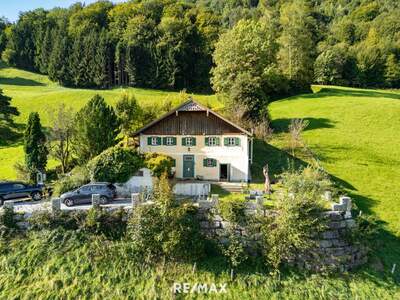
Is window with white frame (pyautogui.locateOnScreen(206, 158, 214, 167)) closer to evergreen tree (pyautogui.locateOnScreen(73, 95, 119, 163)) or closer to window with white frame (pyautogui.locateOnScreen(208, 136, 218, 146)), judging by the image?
window with white frame (pyautogui.locateOnScreen(208, 136, 218, 146))

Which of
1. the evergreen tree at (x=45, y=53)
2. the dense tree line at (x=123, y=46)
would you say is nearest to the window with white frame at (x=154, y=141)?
the dense tree line at (x=123, y=46)

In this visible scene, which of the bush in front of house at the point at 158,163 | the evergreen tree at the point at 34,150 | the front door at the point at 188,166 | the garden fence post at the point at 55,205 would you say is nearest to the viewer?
the garden fence post at the point at 55,205

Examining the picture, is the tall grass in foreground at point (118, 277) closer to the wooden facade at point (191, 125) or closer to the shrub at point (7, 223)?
the shrub at point (7, 223)

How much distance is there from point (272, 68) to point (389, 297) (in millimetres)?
38789

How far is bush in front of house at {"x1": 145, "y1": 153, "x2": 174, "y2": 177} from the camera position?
25731mm

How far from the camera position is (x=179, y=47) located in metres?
77.2

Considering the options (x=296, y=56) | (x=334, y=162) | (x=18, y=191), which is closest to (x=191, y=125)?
(x=18, y=191)

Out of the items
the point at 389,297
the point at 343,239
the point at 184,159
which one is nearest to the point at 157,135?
the point at 184,159

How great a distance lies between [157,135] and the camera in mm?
28812

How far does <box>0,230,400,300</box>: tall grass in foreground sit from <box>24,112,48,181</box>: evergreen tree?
11.1 m

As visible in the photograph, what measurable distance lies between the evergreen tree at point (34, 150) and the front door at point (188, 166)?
11938mm

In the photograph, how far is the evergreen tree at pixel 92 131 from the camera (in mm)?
28969

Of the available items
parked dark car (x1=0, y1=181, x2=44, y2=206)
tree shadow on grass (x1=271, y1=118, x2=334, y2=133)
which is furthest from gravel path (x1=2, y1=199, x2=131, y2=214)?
tree shadow on grass (x1=271, y1=118, x2=334, y2=133)

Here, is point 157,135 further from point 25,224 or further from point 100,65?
point 100,65
